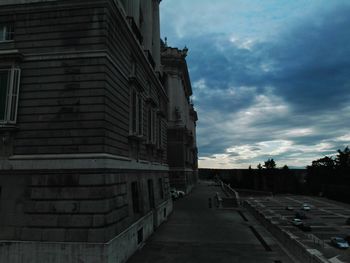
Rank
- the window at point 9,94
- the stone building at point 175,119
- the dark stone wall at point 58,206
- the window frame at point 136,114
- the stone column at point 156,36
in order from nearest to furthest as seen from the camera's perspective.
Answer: the dark stone wall at point 58,206 < the window at point 9,94 < the window frame at point 136,114 < the stone column at point 156,36 < the stone building at point 175,119

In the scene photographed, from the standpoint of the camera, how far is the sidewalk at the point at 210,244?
639 inches

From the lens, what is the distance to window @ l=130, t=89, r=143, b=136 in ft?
62.0

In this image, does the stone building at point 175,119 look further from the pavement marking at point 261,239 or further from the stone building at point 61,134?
the stone building at point 61,134

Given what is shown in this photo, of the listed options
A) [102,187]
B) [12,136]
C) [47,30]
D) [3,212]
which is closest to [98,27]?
[47,30]

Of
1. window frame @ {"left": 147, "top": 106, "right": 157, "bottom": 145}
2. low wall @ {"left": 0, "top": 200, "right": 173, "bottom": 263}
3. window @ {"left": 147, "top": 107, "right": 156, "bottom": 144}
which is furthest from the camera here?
window @ {"left": 147, "top": 107, "right": 156, "bottom": 144}

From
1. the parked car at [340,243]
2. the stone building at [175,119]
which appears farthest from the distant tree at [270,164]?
the parked car at [340,243]

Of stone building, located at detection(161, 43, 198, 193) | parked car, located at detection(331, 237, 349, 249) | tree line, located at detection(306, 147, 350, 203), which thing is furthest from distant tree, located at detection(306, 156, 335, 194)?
parked car, located at detection(331, 237, 349, 249)

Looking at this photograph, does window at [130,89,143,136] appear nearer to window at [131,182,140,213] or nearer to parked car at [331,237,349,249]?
window at [131,182,140,213]

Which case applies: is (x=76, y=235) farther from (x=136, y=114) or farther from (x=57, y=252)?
(x=136, y=114)

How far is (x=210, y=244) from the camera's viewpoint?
19.4 m

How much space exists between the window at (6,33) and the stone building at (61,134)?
48mm

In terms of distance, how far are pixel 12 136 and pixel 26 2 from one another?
6428 mm

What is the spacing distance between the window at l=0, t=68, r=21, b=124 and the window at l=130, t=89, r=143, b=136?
6.31 m

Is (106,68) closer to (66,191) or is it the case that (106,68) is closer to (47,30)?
(47,30)
